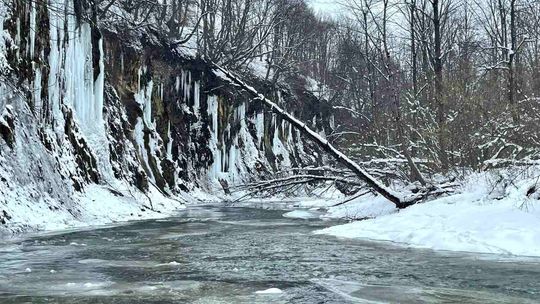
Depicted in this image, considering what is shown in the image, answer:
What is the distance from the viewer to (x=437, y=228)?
10.9 metres

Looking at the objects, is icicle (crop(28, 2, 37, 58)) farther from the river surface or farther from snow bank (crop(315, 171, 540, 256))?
snow bank (crop(315, 171, 540, 256))

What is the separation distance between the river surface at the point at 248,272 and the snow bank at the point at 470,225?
25.2 inches

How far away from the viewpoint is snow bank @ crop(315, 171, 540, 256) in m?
9.48

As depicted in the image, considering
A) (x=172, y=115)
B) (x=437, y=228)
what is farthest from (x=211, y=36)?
(x=437, y=228)

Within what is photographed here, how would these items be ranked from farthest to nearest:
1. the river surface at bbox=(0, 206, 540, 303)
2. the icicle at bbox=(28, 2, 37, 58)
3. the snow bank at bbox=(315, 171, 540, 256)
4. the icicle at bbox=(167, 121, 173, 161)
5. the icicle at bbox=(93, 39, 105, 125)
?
the icicle at bbox=(167, 121, 173, 161) → the icicle at bbox=(93, 39, 105, 125) → the icicle at bbox=(28, 2, 37, 58) → the snow bank at bbox=(315, 171, 540, 256) → the river surface at bbox=(0, 206, 540, 303)

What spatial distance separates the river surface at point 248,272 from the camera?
5.93 meters

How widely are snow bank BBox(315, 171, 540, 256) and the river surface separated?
25.2 inches

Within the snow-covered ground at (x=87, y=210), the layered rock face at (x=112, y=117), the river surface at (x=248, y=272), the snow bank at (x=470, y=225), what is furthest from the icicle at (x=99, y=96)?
the snow bank at (x=470, y=225)

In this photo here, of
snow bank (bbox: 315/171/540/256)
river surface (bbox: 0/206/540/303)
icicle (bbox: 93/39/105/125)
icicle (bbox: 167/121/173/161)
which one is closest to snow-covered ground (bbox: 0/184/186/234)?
river surface (bbox: 0/206/540/303)

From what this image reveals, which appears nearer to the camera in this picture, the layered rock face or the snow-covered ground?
the snow-covered ground

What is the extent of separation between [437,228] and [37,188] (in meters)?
9.66

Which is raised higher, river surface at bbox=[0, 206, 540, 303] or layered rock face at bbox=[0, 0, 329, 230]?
layered rock face at bbox=[0, 0, 329, 230]

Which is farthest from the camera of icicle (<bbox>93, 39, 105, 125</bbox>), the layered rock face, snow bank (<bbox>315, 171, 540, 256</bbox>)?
icicle (<bbox>93, 39, 105, 125</bbox>)

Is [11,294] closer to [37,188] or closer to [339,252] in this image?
[339,252]
